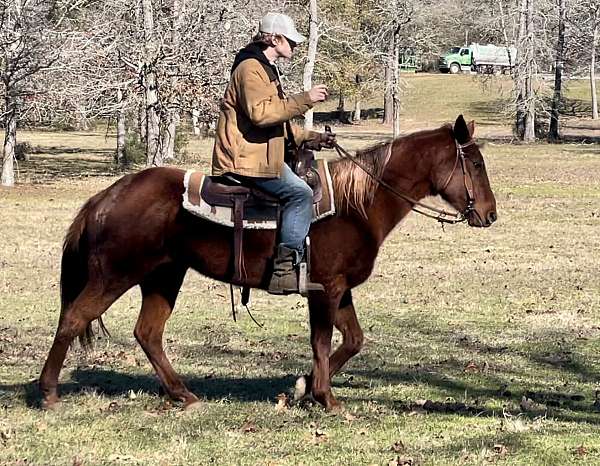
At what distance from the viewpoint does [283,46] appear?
7.62m

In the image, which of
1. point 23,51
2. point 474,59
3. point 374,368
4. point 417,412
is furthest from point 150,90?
point 474,59

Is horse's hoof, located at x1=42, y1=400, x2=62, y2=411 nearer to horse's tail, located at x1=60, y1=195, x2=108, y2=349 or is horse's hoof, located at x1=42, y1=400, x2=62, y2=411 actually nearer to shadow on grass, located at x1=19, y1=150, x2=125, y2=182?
horse's tail, located at x1=60, y1=195, x2=108, y2=349

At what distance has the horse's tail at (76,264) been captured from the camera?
8.26m

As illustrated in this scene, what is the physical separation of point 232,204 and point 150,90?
27.1 metres

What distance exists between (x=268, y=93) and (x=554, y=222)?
18.1 meters

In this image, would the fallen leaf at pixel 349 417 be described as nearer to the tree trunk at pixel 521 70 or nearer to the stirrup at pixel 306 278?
the stirrup at pixel 306 278

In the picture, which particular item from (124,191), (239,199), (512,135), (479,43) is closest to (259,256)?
(239,199)

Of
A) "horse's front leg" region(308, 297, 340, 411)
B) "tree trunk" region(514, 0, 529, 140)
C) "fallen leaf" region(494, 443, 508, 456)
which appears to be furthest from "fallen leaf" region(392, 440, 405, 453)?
"tree trunk" region(514, 0, 529, 140)

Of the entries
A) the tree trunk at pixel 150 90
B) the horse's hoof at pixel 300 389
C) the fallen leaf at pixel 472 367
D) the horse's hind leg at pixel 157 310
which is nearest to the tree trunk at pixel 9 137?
the tree trunk at pixel 150 90

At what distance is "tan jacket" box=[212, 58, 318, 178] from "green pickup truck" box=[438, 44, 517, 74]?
8656 centimetres

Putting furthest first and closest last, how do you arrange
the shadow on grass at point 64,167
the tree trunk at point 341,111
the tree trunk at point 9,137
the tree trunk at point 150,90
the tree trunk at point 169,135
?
the tree trunk at point 341,111 < the shadow on grass at point 64,167 < the tree trunk at point 169,135 < the tree trunk at point 150,90 < the tree trunk at point 9,137

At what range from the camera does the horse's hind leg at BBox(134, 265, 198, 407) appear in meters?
8.54

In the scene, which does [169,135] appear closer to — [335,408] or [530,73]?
[530,73]

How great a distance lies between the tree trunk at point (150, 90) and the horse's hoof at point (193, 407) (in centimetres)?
2590
